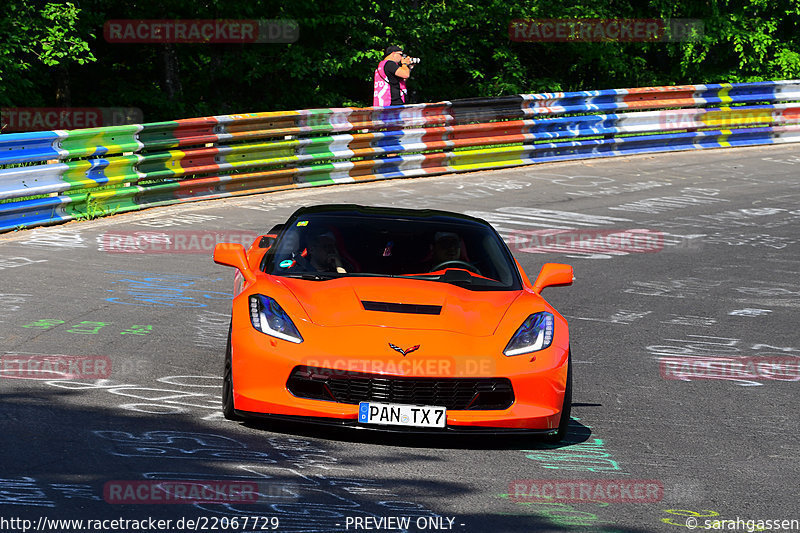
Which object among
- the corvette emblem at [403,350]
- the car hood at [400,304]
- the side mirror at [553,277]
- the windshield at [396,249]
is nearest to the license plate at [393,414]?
the corvette emblem at [403,350]

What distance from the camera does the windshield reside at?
26.4 ft

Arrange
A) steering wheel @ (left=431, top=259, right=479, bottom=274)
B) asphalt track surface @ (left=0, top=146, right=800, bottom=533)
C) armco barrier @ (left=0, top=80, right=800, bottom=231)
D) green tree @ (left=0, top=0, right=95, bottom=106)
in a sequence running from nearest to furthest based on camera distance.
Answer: asphalt track surface @ (left=0, top=146, right=800, bottom=533) < steering wheel @ (left=431, top=259, right=479, bottom=274) < armco barrier @ (left=0, top=80, right=800, bottom=231) < green tree @ (left=0, top=0, right=95, bottom=106)

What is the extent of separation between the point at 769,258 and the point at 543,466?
8749mm

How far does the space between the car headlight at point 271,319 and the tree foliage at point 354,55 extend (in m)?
13.7

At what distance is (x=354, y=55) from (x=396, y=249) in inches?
624

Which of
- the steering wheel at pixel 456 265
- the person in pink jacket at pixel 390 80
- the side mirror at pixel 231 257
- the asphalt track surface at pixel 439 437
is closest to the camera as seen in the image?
the asphalt track surface at pixel 439 437

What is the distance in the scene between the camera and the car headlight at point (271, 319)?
269 inches

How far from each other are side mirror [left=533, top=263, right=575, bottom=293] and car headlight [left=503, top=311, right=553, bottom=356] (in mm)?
740

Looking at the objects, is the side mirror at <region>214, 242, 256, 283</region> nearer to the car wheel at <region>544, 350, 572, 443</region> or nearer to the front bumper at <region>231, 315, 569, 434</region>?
the front bumper at <region>231, 315, 569, 434</region>

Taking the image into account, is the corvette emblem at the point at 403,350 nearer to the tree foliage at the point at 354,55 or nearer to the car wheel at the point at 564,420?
the car wheel at the point at 564,420

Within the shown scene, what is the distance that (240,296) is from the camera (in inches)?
292

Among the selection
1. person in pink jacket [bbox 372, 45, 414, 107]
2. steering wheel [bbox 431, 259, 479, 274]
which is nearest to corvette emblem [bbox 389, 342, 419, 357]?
steering wheel [bbox 431, 259, 479, 274]

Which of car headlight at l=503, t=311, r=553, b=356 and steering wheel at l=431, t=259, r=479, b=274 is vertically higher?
steering wheel at l=431, t=259, r=479, b=274

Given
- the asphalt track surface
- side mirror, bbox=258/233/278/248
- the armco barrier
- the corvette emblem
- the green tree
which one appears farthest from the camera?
the green tree
